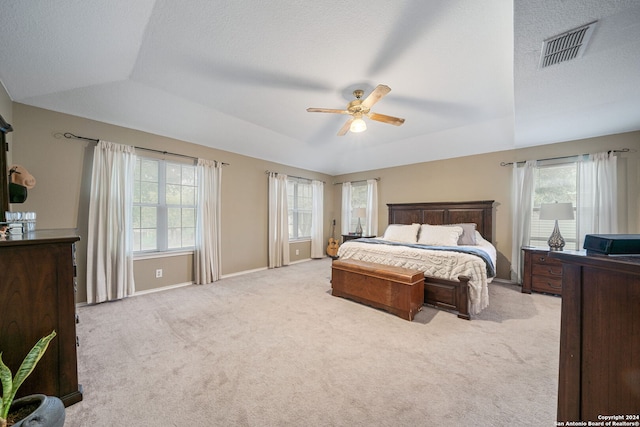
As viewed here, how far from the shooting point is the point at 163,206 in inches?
155

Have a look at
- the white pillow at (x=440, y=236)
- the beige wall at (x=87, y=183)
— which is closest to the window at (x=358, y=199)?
the white pillow at (x=440, y=236)

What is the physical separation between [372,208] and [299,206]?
6.28ft

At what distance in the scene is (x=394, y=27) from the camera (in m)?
1.97

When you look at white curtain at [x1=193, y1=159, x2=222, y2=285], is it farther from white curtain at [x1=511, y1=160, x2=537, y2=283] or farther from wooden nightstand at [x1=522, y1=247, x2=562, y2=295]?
white curtain at [x1=511, y1=160, x2=537, y2=283]

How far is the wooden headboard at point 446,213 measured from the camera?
439cm

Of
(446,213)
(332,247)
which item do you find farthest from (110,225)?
(446,213)

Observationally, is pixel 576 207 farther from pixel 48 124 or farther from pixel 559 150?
pixel 48 124

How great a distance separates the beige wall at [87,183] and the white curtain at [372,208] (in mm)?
2737

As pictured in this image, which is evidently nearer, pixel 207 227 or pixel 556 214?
pixel 556 214

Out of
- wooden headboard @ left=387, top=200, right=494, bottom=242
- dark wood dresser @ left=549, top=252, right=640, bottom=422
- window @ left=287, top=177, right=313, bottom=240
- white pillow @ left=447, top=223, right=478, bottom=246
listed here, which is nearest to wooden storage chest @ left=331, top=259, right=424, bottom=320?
white pillow @ left=447, top=223, right=478, bottom=246

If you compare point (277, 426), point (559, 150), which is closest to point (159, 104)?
point (277, 426)

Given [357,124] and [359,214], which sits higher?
[357,124]

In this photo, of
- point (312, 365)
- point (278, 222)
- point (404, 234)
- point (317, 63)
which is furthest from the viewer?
point (278, 222)

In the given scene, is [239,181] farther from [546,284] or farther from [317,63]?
[546,284]
